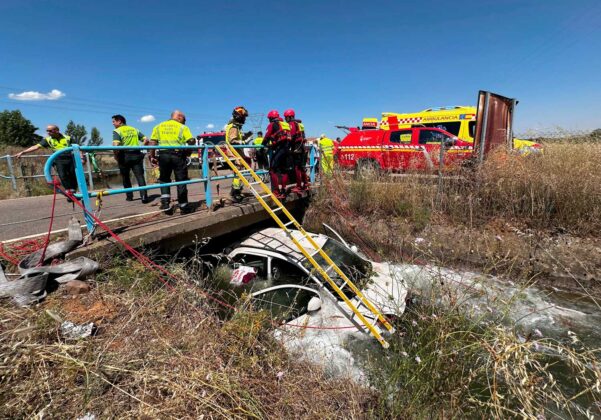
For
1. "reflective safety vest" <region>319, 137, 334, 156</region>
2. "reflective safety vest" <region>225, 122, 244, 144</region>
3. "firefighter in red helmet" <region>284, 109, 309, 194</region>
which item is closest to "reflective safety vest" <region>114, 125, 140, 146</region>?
"reflective safety vest" <region>225, 122, 244, 144</region>

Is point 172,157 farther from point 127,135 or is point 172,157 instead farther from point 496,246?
point 496,246

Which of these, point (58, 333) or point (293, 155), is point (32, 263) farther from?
point (293, 155)

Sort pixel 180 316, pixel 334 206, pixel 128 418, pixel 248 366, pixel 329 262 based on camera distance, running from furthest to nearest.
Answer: pixel 334 206 < pixel 329 262 < pixel 180 316 < pixel 248 366 < pixel 128 418

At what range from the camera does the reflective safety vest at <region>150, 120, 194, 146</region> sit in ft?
16.8

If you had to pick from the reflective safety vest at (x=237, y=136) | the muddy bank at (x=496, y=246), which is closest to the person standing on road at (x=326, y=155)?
the muddy bank at (x=496, y=246)

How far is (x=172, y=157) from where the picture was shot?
4.96m

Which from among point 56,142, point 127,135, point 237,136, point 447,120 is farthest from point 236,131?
point 447,120

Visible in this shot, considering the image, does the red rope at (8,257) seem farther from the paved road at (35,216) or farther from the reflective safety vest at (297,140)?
the reflective safety vest at (297,140)

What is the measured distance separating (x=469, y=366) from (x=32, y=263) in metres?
4.00

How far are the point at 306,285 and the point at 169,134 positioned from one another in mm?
3428

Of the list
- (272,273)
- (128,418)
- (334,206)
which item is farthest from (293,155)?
(128,418)

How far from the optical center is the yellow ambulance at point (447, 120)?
9570mm

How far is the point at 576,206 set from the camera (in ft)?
18.4

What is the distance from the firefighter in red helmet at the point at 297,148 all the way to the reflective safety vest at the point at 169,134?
Answer: 2074 mm
